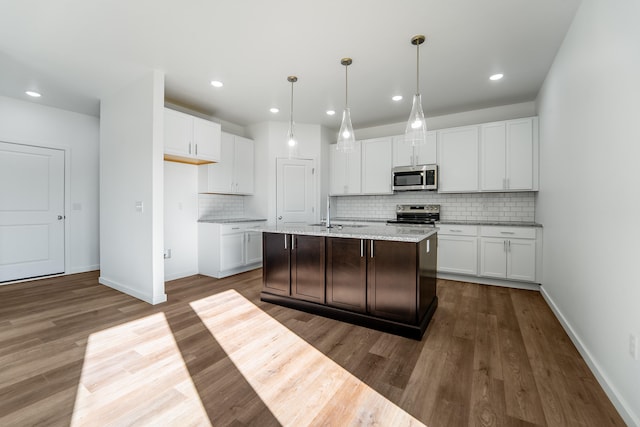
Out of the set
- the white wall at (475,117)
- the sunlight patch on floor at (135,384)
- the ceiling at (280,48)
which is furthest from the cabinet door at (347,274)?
the white wall at (475,117)

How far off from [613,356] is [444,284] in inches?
99.1

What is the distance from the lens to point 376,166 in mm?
5254

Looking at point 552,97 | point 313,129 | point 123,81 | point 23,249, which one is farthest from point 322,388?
point 23,249

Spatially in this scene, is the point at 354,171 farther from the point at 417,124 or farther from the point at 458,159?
the point at 417,124

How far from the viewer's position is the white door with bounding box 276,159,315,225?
5273 mm

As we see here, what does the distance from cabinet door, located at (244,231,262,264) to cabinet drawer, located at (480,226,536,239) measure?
367 centimetres

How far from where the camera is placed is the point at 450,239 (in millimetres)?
4363

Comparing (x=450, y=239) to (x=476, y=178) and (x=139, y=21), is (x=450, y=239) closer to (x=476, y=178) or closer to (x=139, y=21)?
(x=476, y=178)

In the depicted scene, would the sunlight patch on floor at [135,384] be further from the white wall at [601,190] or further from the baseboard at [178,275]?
the white wall at [601,190]

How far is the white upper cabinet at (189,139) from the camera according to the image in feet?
12.3

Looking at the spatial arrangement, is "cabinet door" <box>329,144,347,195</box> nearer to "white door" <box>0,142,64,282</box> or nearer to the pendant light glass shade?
the pendant light glass shade

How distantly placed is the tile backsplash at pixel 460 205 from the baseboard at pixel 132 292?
3717mm

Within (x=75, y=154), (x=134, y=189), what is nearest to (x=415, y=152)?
(x=134, y=189)

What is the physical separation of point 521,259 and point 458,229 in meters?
0.88
